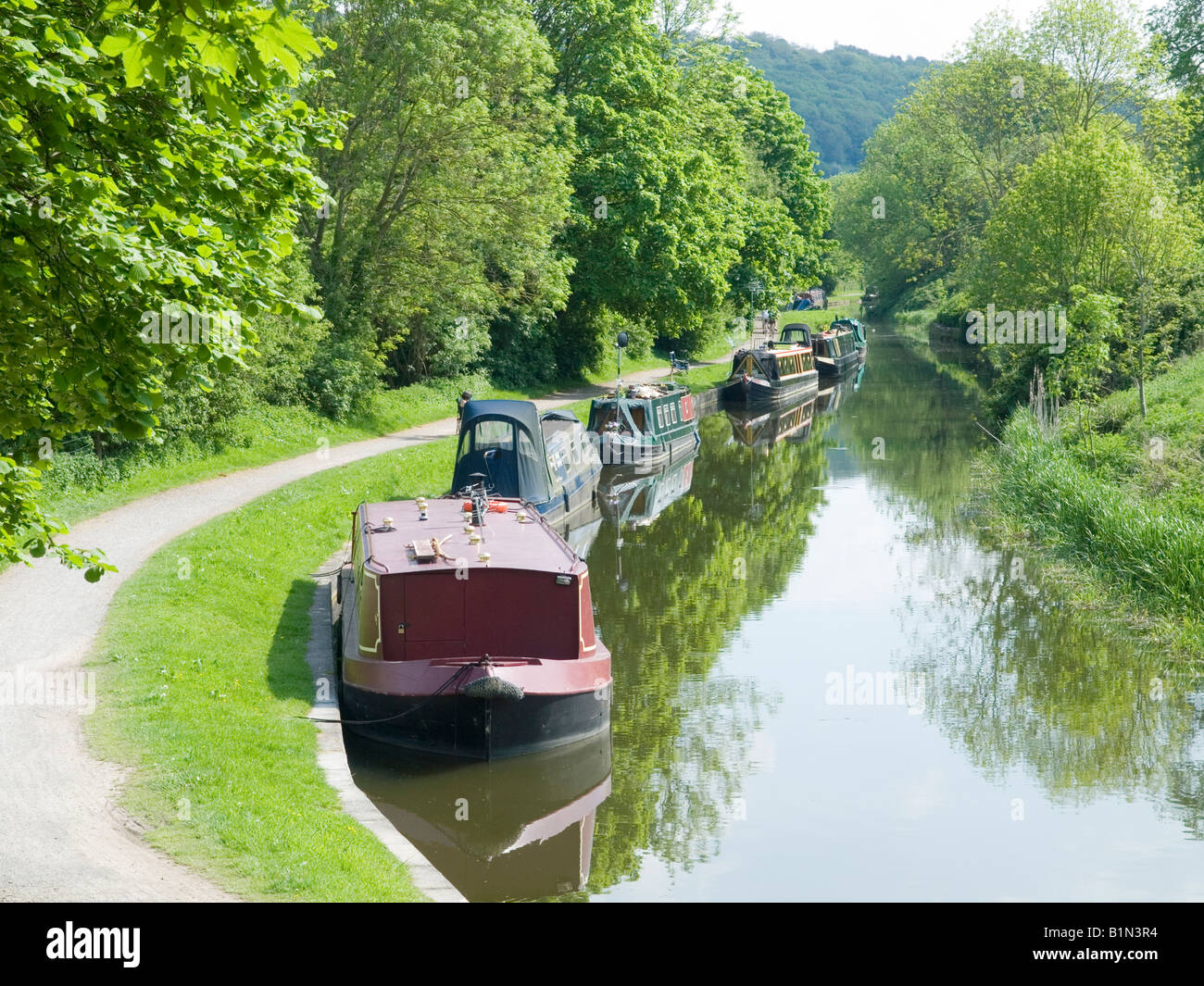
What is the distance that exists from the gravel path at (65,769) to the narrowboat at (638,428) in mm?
13402

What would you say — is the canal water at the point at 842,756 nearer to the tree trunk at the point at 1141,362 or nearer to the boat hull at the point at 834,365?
the tree trunk at the point at 1141,362

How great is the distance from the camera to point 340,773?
10.2 metres

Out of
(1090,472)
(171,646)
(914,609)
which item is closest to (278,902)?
(171,646)

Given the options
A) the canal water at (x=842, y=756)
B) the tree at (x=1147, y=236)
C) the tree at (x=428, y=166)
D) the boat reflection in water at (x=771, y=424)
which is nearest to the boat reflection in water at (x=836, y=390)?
the boat reflection in water at (x=771, y=424)

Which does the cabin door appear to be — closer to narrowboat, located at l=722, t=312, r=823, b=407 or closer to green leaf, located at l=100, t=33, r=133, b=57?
Result: green leaf, located at l=100, t=33, r=133, b=57

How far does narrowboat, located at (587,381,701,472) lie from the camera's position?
95.5 feet

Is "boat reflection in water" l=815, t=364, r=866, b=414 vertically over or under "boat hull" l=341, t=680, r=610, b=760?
over

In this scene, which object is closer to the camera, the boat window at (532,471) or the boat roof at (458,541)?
the boat roof at (458,541)

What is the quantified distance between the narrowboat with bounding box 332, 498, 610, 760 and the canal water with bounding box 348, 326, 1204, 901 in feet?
1.08

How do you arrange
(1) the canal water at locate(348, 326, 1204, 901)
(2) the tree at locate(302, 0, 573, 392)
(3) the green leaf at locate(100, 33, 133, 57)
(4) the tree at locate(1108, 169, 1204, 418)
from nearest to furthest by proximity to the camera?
(3) the green leaf at locate(100, 33, 133, 57) → (1) the canal water at locate(348, 326, 1204, 901) → (4) the tree at locate(1108, 169, 1204, 418) → (2) the tree at locate(302, 0, 573, 392)

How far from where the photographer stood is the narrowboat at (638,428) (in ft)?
95.5

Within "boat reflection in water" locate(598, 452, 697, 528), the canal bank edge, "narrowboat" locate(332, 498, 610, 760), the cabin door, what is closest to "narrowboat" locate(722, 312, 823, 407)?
"boat reflection in water" locate(598, 452, 697, 528)

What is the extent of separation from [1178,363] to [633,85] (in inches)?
702

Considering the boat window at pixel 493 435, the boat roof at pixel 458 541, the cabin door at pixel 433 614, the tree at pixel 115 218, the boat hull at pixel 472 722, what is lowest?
the boat hull at pixel 472 722
